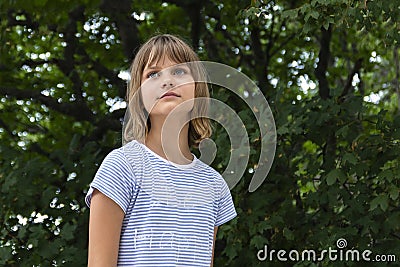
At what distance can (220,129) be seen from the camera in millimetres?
3857

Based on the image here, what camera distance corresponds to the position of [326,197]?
3764mm

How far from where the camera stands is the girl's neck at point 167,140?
180 cm

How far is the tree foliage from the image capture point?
3.67m

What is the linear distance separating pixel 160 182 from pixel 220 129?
2.15m

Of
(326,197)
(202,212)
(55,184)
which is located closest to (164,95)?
(202,212)

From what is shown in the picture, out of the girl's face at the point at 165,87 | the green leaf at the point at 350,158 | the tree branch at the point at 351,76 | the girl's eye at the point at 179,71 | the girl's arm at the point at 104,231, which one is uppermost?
the tree branch at the point at 351,76

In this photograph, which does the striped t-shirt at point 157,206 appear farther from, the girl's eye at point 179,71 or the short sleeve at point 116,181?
the girl's eye at point 179,71

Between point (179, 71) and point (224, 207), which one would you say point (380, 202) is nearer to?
point (224, 207)

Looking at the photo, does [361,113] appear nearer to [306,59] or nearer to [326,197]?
[326,197]

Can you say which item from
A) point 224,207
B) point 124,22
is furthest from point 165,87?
point 124,22

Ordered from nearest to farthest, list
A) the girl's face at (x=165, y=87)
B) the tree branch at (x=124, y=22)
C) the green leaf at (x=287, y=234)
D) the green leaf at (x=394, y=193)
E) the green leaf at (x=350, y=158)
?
the girl's face at (x=165, y=87)
the green leaf at (x=394, y=193)
the green leaf at (x=350, y=158)
the green leaf at (x=287, y=234)
the tree branch at (x=124, y=22)

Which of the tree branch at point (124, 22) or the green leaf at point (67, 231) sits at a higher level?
the tree branch at point (124, 22)

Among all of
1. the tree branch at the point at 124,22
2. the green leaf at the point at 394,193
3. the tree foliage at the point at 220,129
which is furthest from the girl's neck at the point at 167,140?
the tree branch at the point at 124,22

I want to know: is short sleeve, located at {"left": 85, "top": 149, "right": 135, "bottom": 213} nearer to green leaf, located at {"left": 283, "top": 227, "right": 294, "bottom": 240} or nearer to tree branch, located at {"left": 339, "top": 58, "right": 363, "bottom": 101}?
green leaf, located at {"left": 283, "top": 227, "right": 294, "bottom": 240}
